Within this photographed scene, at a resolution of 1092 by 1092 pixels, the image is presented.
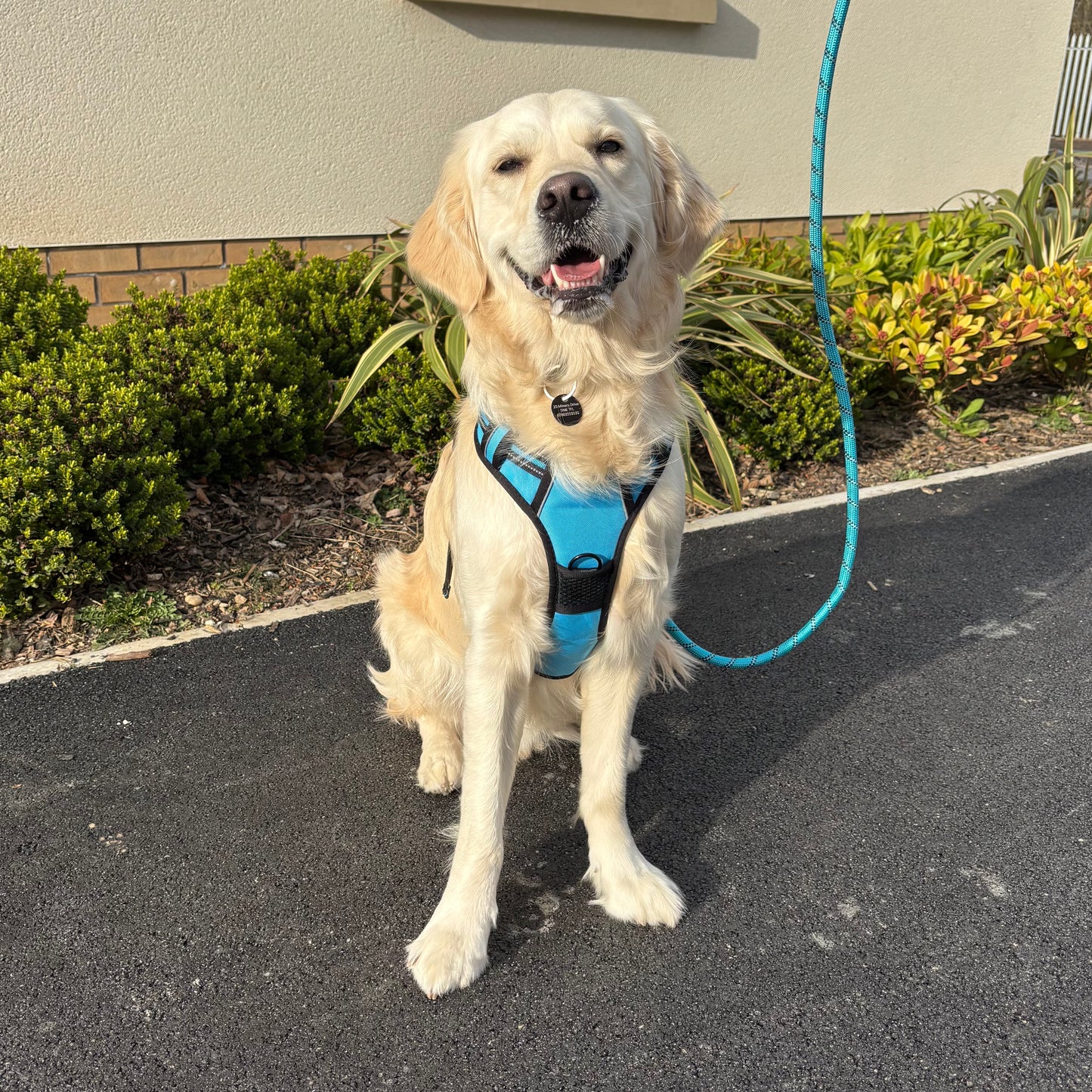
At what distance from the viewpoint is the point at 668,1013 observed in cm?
206

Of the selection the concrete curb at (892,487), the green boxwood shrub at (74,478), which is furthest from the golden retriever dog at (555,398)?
the concrete curb at (892,487)

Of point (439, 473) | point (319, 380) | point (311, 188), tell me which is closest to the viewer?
point (439, 473)

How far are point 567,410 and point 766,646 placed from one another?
1869mm

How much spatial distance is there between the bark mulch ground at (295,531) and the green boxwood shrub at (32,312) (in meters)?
→ 0.88

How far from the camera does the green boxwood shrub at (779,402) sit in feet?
16.8

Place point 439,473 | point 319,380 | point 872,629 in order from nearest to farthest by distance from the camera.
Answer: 1. point 439,473
2. point 872,629
3. point 319,380

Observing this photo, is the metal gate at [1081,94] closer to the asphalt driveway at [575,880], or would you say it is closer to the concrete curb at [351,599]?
the concrete curb at [351,599]

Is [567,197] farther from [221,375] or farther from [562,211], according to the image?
[221,375]

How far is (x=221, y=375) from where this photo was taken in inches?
164

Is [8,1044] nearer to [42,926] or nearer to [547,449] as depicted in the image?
[42,926]

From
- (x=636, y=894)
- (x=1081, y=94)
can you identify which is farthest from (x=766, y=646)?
(x=1081, y=94)

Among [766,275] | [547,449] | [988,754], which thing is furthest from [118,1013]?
[766,275]

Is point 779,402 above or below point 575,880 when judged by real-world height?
above

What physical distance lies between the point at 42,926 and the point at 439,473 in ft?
5.26
